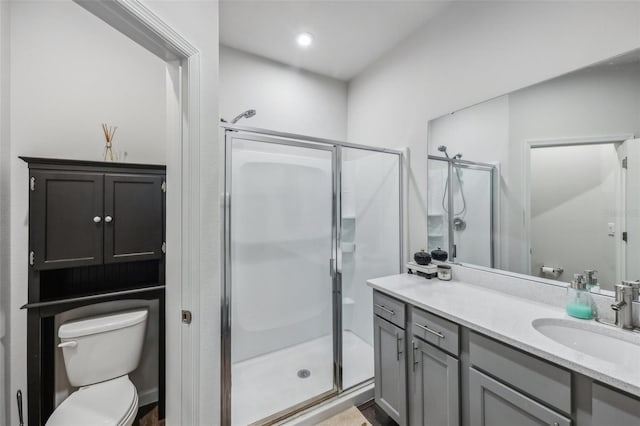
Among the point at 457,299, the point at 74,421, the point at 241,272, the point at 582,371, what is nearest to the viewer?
the point at 582,371

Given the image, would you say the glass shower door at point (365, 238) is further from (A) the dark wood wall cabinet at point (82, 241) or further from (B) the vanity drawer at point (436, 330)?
(A) the dark wood wall cabinet at point (82, 241)

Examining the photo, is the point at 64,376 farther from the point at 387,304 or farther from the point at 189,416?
the point at 387,304

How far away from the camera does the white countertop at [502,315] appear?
0.77 meters

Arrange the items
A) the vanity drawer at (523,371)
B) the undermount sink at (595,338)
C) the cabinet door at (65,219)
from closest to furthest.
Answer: the vanity drawer at (523,371)
the undermount sink at (595,338)
the cabinet door at (65,219)

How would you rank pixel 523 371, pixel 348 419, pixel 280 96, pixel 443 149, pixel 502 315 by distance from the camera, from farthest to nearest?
pixel 280 96 → pixel 443 149 → pixel 348 419 → pixel 502 315 → pixel 523 371

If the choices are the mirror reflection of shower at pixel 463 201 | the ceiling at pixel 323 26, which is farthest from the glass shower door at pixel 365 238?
the ceiling at pixel 323 26

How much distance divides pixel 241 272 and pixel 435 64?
215 centimetres

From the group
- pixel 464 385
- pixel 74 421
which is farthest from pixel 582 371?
pixel 74 421

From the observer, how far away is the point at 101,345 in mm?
1519

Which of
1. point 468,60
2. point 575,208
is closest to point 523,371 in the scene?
point 575,208

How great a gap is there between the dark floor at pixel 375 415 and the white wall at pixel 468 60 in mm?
1203

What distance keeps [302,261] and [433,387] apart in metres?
1.17

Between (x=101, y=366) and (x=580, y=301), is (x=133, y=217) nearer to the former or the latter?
(x=101, y=366)

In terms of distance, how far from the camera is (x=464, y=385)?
1.16 m
